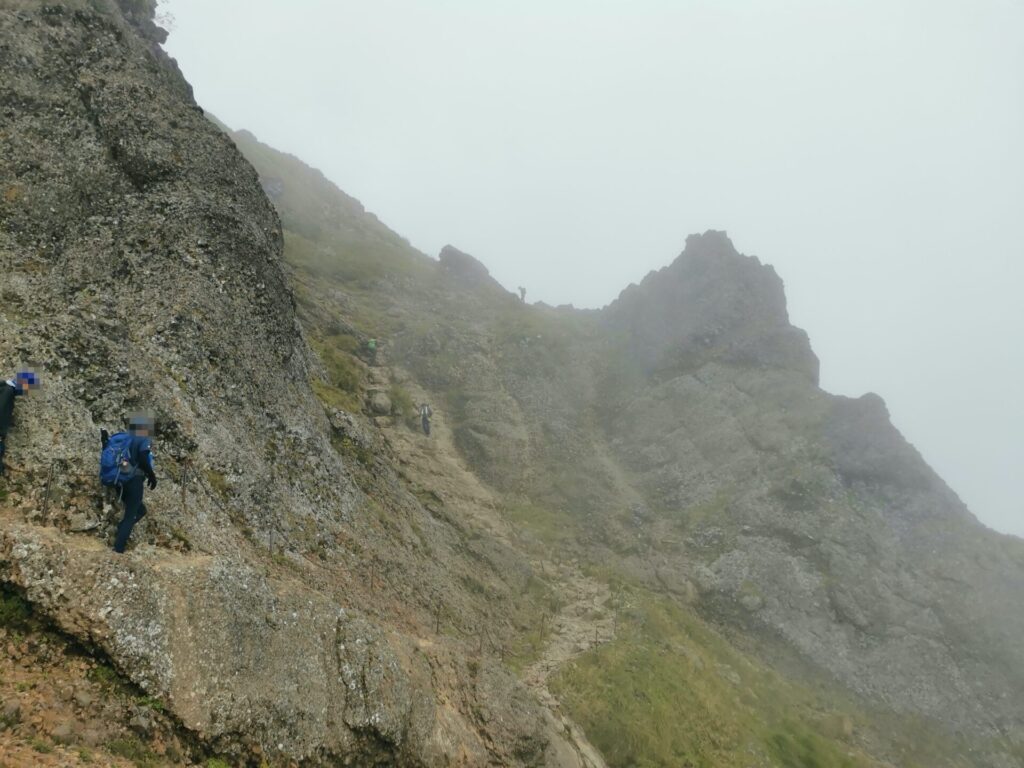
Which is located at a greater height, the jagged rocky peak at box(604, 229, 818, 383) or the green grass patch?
the jagged rocky peak at box(604, 229, 818, 383)

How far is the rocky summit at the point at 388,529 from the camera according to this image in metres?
11.5

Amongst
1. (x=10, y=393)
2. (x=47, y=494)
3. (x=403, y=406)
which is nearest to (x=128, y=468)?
(x=47, y=494)

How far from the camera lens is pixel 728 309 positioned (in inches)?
2501

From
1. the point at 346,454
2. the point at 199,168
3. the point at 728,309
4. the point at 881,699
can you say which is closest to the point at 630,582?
the point at 881,699

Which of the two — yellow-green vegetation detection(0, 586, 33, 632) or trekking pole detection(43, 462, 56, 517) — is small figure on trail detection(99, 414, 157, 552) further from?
yellow-green vegetation detection(0, 586, 33, 632)

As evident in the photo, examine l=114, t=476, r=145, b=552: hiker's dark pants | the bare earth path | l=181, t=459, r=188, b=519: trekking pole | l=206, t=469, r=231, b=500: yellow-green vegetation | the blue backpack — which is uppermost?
the blue backpack

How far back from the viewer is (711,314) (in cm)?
6359

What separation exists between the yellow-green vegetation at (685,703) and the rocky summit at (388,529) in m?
0.17

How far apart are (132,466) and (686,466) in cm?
4330

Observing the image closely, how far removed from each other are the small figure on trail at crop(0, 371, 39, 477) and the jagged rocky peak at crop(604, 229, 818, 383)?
5437 cm

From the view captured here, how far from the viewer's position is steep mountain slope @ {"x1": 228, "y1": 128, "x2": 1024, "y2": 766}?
34.0 metres

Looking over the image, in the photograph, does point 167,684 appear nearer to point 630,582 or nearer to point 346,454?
point 346,454

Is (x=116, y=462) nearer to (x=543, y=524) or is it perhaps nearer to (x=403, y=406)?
(x=543, y=524)

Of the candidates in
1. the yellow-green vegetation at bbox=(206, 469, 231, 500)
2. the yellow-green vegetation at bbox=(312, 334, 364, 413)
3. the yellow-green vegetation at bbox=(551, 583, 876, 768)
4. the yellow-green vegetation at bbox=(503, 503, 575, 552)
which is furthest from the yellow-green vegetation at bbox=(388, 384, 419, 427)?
the yellow-green vegetation at bbox=(206, 469, 231, 500)
